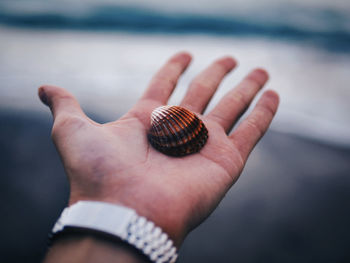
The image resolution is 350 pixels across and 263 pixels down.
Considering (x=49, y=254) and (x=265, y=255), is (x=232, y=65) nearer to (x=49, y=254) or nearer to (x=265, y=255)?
(x=265, y=255)

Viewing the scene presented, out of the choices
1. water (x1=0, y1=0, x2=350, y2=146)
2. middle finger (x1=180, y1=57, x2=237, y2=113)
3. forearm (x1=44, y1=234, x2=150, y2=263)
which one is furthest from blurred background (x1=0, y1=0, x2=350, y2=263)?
forearm (x1=44, y1=234, x2=150, y2=263)

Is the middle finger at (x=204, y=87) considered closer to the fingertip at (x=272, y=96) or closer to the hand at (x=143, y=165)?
the hand at (x=143, y=165)

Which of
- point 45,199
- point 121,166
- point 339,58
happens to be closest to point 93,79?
point 45,199

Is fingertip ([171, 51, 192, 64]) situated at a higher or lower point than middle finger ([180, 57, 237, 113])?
higher

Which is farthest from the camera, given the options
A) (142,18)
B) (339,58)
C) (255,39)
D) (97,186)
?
(142,18)

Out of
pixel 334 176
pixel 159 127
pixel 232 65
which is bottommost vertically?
pixel 334 176

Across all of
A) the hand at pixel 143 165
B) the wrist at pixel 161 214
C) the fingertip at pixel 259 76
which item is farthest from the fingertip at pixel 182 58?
the wrist at pixel 161 214

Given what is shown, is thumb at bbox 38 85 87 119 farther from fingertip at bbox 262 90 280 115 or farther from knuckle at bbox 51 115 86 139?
fingertip at bbox 262 90 280 115

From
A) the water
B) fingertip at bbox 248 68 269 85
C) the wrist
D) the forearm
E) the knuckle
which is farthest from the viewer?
the water
